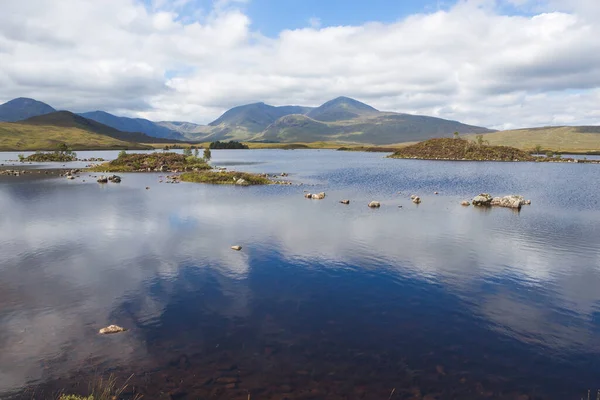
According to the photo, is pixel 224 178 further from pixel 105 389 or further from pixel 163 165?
pixel 105 389

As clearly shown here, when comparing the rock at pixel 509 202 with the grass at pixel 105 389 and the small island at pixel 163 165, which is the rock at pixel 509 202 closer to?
the small island at pixel 163 165

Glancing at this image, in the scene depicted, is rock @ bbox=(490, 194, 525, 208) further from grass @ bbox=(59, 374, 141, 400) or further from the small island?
grass @ bbox=(59, 374, 141, 400)

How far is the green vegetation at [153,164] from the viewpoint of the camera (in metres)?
173

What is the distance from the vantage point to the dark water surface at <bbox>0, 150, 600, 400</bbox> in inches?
915

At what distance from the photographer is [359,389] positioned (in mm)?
22266

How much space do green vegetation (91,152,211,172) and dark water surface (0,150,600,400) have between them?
354ft

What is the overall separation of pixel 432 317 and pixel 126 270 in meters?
32.8

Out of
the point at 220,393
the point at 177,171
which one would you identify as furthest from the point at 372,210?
the point at 177,171

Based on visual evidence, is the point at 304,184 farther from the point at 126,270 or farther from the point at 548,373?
the point at 548,373

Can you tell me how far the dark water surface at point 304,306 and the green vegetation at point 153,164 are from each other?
107920 millimetres

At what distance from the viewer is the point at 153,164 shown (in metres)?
180

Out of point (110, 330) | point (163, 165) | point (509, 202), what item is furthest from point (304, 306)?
point (163, 165)

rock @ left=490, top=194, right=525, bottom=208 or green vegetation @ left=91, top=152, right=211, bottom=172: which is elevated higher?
green vegetation @ left=91, top=152, right=211, bottom=172

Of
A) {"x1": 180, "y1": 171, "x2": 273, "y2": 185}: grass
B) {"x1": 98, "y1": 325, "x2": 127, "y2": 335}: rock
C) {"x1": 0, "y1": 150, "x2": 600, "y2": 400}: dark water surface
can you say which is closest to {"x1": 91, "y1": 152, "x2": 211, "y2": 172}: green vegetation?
{"x1": 180, "y1": 171, "x2": 273, "y2": 185}: grass
